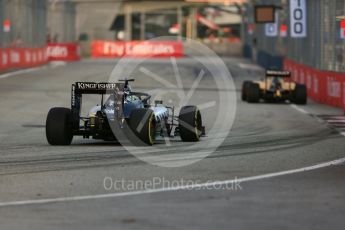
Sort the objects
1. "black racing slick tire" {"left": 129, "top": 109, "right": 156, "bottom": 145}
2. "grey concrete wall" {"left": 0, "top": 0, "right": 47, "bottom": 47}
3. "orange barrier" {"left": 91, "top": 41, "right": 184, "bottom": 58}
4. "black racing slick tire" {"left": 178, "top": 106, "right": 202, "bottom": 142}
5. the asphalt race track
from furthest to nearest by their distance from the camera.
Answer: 1. "orange barrier" {"left": 91, "top": 41, "right": 184, "bottom": 58}
2. "grey concrete wall" {"left": 0, "top": 0, "right": 47, "bottom": 47}
3. "black racing slick tire" {"left": 178, "top": 106, "right": 202, "bottom": 142}
4. "black racing slick tire" {"left": 129, "top": 109, "right": 156, "bottom": 145}
5. the asphalt race track

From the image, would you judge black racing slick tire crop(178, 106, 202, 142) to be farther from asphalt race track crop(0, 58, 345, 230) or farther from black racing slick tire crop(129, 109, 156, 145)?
black racing slick tire crop(129, 109, 156, 145)

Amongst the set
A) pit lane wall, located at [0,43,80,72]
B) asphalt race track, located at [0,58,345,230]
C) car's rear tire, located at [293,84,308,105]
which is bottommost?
asphalt race track, located at [0,58,345,230]

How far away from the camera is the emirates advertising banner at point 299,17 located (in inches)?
1431

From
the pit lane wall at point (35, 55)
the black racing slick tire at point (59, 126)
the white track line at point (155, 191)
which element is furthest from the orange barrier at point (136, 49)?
the white track line at point (155, 191)

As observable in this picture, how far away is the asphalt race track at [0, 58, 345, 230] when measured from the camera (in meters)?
8.65

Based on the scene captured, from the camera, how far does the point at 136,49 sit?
76.8m

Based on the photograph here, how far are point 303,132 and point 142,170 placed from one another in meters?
7.18

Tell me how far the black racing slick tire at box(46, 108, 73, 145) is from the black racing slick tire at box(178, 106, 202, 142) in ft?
6.20

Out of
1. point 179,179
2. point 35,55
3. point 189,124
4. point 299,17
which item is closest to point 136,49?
point 35,55

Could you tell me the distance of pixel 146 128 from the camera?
48.1 ft

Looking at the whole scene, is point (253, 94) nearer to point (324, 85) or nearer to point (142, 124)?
point (324, 85)

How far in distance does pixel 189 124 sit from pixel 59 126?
88.2 inches

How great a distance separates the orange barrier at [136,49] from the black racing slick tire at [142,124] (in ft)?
200

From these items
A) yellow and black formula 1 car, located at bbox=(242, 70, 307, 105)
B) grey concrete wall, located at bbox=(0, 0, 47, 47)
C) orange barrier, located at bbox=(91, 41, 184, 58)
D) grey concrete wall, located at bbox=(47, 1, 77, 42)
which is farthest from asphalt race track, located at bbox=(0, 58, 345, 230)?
orange barrier, located at bbox=(91, 41, 184, 58)
